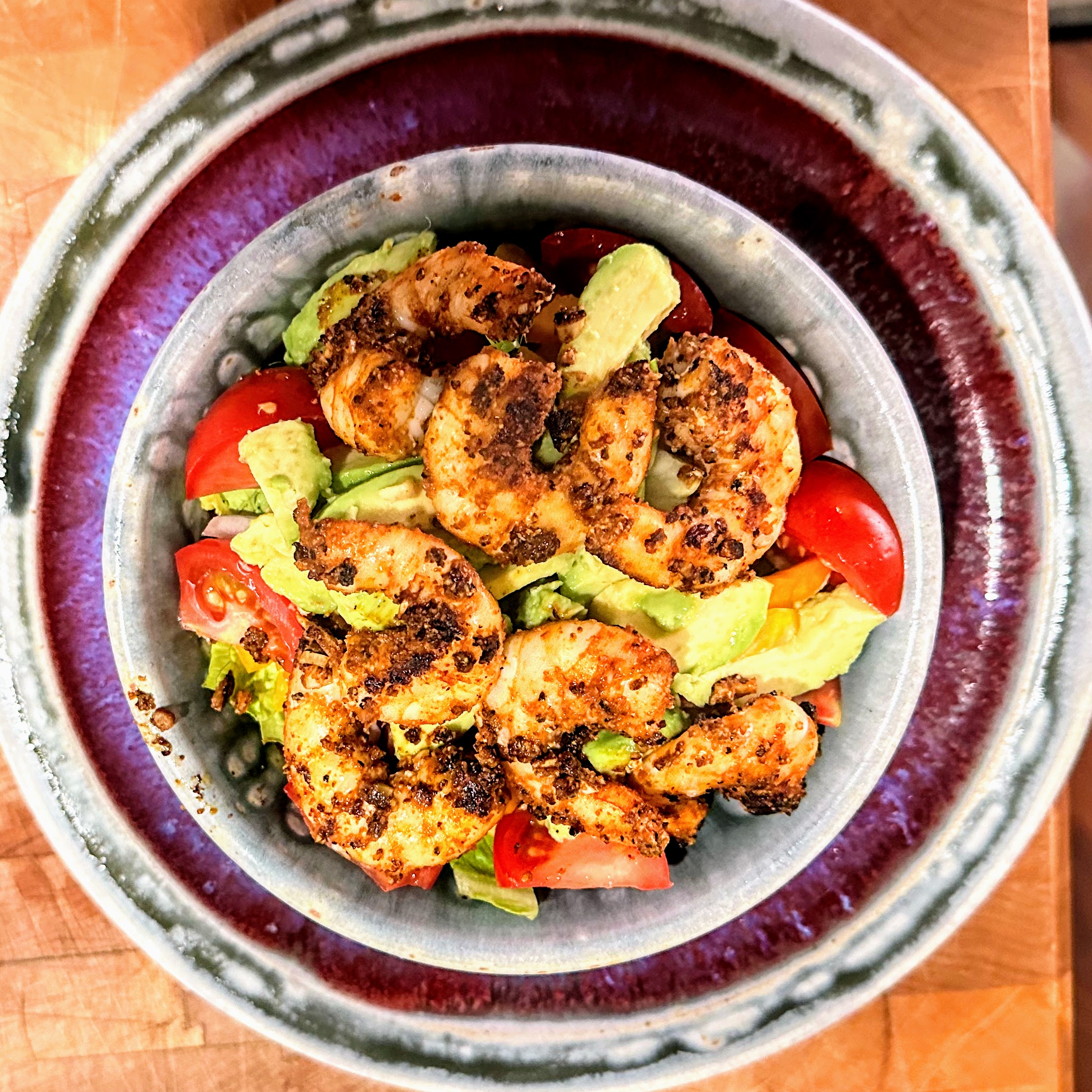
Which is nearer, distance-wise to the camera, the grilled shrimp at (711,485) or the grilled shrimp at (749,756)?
the grilled shrimp at (711,485)

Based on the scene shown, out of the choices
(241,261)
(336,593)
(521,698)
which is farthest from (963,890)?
(241,261)

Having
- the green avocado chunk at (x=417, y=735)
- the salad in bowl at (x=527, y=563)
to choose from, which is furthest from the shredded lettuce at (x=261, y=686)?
the green avocado chunk at (x=417, y=735)

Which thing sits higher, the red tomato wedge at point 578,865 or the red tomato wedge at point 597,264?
the red tomato wedge at point 597,264

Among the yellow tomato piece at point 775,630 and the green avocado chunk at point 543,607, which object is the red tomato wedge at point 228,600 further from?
the yellow tomato piece at point 775,630

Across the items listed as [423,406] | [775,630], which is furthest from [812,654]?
[423,406]

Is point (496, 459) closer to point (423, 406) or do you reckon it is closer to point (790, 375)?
point (423, 406)

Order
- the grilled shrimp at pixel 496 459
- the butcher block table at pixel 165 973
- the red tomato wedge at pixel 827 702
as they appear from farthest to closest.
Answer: the butcher block table at pixel 165 973
the red tomato wedge at pixel 827 702
the grilled shrimp at pixel 496 459
